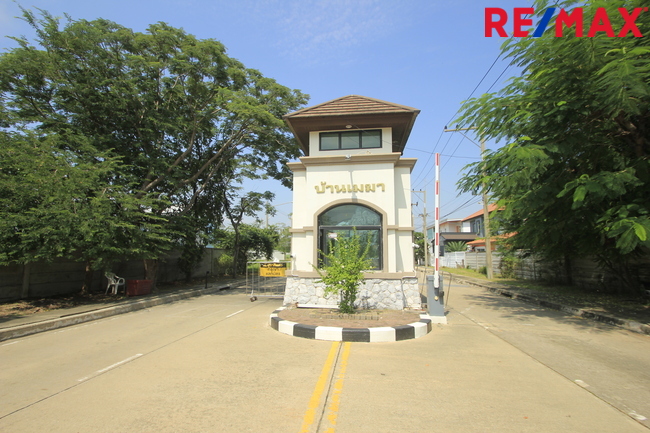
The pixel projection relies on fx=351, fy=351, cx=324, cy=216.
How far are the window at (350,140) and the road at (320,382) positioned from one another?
5996 millimetres

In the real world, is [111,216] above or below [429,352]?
above

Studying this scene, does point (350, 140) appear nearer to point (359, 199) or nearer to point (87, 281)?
point (359, 199)

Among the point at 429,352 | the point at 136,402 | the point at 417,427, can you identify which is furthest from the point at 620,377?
the point at 136,402

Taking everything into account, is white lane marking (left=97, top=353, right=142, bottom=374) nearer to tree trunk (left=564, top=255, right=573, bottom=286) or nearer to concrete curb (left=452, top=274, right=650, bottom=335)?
concrete curb (left=452, top=274, right=650, bottom=335)

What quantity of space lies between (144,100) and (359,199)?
9.70m

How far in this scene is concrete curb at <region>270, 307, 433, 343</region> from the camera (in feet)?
22.4

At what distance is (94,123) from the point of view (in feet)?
44.8

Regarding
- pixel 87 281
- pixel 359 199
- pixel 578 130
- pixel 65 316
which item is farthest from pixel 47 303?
pixel 578 130

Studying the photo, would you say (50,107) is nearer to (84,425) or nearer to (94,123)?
(94,123)

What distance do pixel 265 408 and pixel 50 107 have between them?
585 inches

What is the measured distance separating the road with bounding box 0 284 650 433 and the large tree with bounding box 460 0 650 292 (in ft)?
10.5

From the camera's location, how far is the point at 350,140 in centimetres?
1123

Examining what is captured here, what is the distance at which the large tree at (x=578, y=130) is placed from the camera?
714cm

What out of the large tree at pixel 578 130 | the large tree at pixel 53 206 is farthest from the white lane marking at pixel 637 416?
the large tree at pixel 53 206
